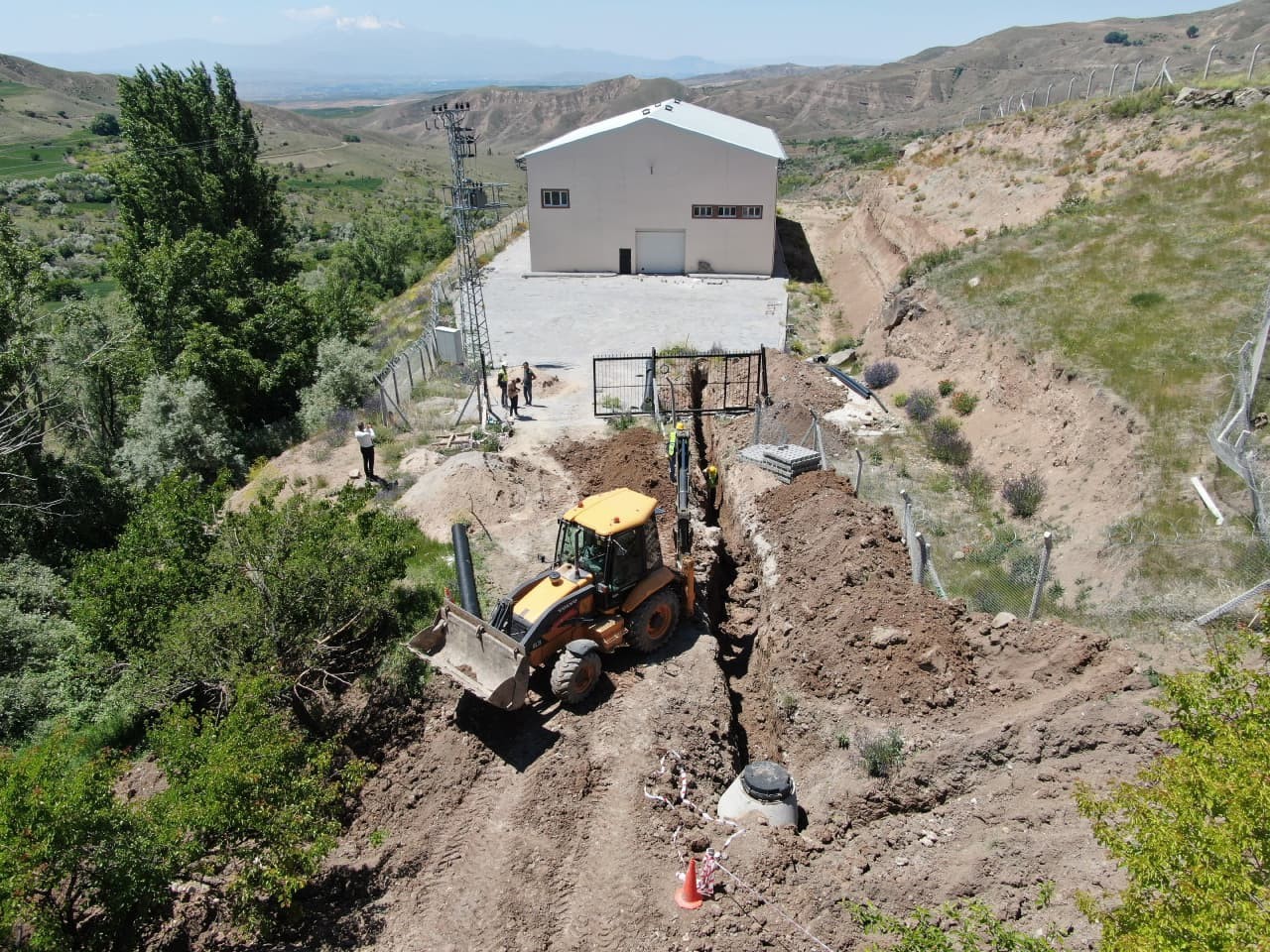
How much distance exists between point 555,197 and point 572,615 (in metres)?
29.6

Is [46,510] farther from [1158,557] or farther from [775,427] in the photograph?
[1158,557]

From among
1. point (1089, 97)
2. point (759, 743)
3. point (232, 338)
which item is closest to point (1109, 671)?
point (759, 743)

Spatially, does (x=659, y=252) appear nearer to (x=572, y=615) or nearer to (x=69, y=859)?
(x=572, y=615)

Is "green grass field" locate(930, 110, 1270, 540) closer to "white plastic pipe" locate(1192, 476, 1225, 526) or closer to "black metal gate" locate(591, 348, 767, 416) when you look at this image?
"white plastic pipe" locate(1192, 476, 1225, 526)

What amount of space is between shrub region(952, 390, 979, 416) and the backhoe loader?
455 inches

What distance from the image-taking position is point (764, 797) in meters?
10.5

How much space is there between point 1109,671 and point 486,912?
330 inches

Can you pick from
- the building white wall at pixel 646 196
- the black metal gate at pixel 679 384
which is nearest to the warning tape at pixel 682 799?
the black metal gate at pixel 679 384

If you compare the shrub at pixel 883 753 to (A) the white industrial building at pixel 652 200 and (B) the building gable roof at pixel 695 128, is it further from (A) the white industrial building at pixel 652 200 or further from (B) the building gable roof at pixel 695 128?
(B) the building gable roof at pixel 695 128

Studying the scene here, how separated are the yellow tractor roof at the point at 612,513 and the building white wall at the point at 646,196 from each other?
2713 cm

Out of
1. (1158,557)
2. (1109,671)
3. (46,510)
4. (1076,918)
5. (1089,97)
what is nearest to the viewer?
(1076,918)

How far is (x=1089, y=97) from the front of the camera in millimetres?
37969

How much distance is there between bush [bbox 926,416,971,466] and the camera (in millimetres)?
19453

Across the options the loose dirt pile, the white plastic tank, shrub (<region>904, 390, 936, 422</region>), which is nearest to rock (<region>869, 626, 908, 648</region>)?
the loose dirt pile
